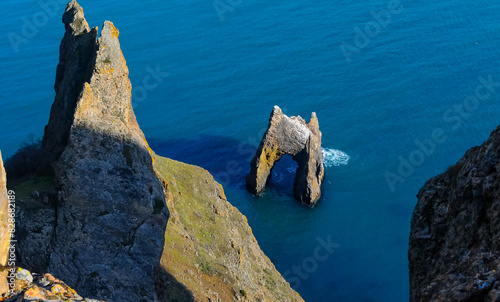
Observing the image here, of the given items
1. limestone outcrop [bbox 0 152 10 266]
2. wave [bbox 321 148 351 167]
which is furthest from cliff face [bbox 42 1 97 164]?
wave [bbox 321 148 351 167]

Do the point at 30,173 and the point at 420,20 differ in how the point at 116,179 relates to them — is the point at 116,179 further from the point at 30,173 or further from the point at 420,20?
the point at 420,20

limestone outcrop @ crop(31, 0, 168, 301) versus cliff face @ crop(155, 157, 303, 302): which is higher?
limestone outcrop @ crop(31, 0, 168, 301)

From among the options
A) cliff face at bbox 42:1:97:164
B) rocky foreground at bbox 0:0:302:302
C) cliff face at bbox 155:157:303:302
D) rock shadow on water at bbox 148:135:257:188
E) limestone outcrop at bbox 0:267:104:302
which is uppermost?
limestone outcrop at bbox 0:267:104:302

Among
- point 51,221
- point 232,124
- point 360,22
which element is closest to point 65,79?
point 51,221

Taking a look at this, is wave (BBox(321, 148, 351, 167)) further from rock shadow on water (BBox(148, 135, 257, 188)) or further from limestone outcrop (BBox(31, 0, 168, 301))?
limestone outcrop (BBox(31, 0, 168, 301))

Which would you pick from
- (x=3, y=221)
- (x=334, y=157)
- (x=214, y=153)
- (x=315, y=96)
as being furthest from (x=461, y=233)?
(x=315, y=96)
